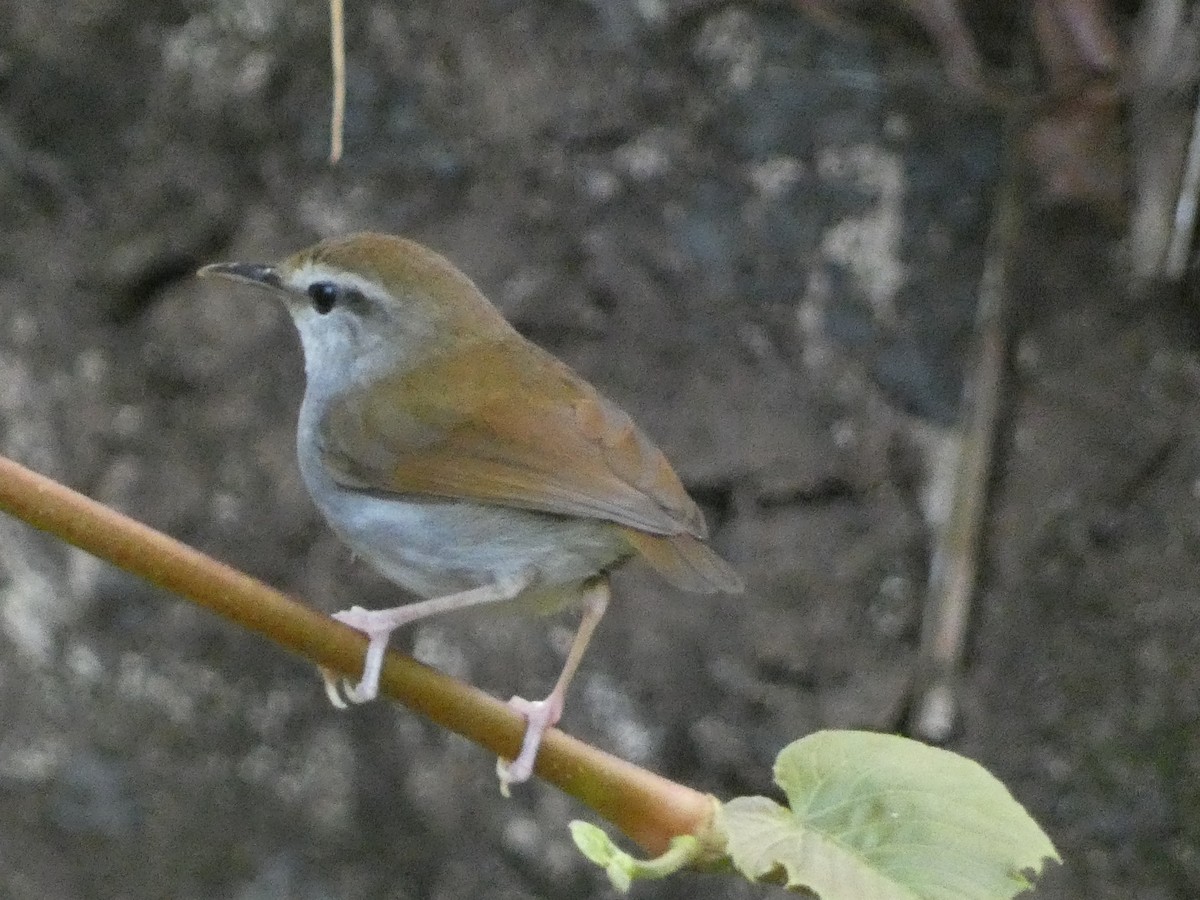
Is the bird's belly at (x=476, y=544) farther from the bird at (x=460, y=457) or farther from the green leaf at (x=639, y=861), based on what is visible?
the green leaf at (x=639, y=861)

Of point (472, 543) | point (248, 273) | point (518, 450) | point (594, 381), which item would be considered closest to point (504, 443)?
point (518, 450)

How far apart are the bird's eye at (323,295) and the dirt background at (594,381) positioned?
97 centimetres

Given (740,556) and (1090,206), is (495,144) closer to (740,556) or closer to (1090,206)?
(740,556)

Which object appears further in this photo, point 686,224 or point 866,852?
point 686,224

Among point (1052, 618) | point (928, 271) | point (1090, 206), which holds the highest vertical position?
point (1090, 206)

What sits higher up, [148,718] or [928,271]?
[928,271]

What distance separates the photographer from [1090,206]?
317cm

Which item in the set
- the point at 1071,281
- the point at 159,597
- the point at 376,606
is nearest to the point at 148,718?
the point at 159,597

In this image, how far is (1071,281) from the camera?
3.18 meters

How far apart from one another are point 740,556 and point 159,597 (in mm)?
1344

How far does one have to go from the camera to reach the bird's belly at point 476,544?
1995 mm

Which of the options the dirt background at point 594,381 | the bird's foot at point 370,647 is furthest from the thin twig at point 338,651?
the dirt background at point 594,381

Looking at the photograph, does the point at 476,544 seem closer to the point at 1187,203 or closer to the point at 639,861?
the point at 639,861

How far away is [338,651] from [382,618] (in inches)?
10.5
